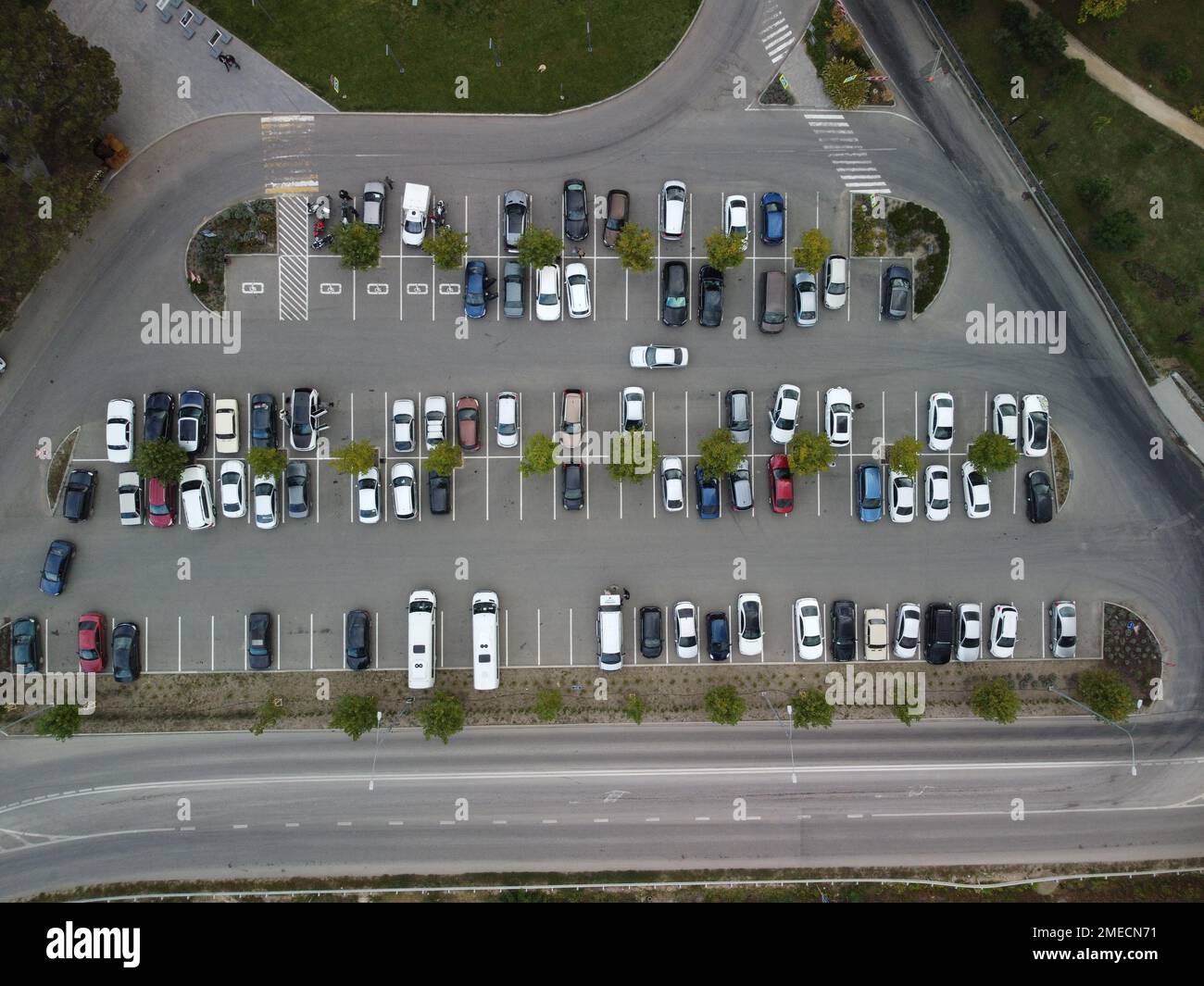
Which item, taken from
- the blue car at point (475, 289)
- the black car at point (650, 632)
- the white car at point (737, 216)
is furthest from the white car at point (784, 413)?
the blue car at point (475, 289)

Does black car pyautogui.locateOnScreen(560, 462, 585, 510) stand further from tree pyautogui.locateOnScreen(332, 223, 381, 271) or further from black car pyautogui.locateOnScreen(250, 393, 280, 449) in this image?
black car pyautogui.locateOnScreen(250, 393, 280, 449)

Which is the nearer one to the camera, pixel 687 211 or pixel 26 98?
pixel 26 98

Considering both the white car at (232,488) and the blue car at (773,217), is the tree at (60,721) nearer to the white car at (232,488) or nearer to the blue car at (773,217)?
the white car at (232,488)

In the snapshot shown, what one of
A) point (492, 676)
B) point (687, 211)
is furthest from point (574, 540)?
point (687, 211)

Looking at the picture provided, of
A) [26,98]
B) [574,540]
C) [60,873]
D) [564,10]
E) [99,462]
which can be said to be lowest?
[60,873]

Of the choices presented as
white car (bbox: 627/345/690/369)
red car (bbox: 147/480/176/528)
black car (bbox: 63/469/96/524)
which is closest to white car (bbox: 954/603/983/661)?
white car (bbox: 627/345/690/369)

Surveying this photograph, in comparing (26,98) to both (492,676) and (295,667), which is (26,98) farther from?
(492,676)
